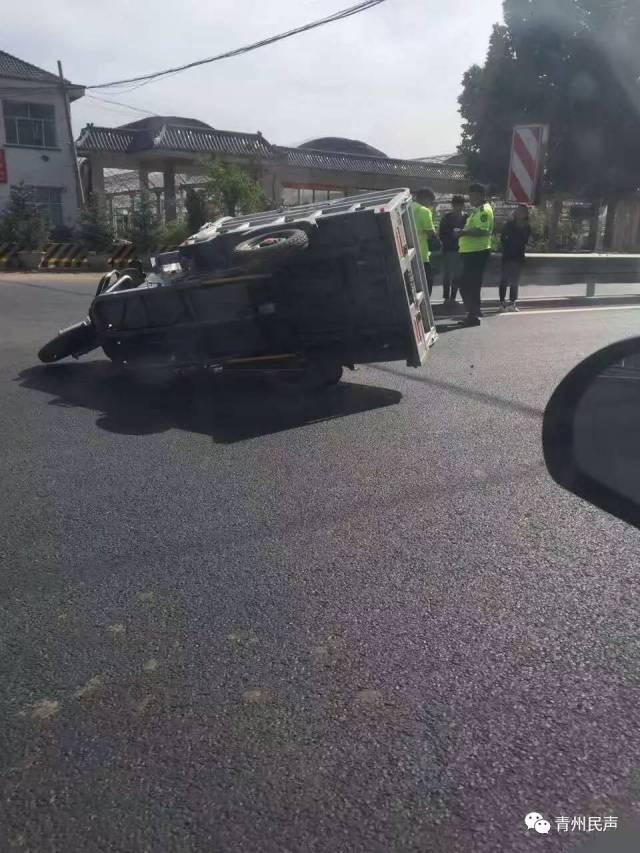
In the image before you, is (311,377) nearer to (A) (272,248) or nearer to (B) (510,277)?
(A) (272,248)

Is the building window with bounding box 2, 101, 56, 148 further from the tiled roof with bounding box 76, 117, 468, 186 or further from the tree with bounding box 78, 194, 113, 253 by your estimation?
the tree with bounding box 78, 194, 113, 253

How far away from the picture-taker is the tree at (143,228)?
93.5ft

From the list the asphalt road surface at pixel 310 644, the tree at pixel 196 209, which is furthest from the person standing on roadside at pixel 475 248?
the tree at pixel 196 209

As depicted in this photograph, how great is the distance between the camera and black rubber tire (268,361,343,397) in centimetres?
761

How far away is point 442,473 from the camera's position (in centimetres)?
539

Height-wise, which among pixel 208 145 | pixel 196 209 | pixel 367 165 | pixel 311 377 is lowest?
pixel 311 377

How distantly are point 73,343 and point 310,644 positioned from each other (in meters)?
6.00

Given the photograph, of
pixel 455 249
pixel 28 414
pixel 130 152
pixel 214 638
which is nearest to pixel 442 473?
pixel 214 638

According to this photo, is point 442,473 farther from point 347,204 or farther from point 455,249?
point 455,249

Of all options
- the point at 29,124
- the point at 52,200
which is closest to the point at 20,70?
the point at 29,124

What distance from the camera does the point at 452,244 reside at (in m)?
13.1

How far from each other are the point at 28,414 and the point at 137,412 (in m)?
0.86

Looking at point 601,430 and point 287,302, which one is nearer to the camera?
point 601,430

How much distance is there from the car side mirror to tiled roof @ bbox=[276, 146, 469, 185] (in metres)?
33.3
